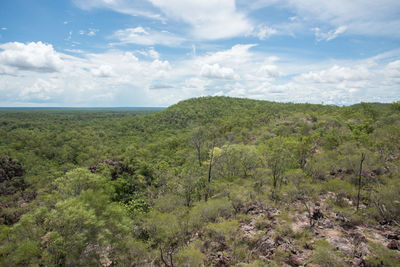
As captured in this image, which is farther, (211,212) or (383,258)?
(211,212)

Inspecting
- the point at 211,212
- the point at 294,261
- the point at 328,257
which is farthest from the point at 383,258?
the point at 211,212

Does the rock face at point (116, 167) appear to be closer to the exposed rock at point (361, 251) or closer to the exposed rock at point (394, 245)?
the exposed rock at point (361, 251)

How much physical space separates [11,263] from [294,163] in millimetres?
39424

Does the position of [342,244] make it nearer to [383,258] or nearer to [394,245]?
[383,258]

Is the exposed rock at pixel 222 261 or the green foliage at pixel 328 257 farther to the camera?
the exposed rock at pixel 222 261

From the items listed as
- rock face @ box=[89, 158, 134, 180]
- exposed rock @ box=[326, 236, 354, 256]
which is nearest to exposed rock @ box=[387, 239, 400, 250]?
exposed rock @ box=[326, 236, 354, 256]

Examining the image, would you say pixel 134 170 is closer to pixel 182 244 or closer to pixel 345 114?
pixel 182 244

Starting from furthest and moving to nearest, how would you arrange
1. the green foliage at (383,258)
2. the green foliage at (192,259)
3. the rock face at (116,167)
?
the rock face at (116,167), the green foliage at (192,259), the green foliage at (383,258)

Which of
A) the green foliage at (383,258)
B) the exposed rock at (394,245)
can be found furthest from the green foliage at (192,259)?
the exposed rock at (394,245)

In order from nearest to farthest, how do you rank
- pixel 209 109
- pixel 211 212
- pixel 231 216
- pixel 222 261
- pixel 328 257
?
pixel 328 257, pixel 222 261, pixel 211 212, pixel 231 216, pixel 209 109

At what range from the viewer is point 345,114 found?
83688 millimetres

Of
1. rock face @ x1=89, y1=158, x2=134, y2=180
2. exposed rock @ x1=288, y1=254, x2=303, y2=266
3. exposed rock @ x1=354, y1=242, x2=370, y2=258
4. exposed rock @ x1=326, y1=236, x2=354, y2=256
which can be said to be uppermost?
exposed rock @ x1=354, y1=242, x2=370, y2=258

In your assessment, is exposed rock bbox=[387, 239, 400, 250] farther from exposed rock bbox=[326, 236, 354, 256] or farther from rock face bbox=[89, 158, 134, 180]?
rock face bbox=[89, 158, 134, 180]

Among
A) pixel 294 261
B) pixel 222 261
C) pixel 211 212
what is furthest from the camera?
pixel 211 212
